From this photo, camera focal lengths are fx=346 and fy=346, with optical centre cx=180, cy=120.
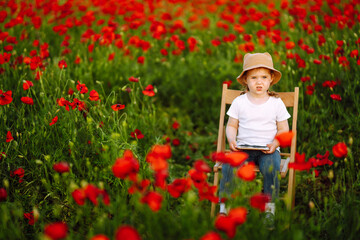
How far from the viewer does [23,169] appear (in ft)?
7.63

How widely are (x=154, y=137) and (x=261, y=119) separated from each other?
3.49 ft

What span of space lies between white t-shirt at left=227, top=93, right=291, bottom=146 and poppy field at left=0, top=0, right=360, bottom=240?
37 cm

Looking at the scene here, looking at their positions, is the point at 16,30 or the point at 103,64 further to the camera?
the point at 16,30

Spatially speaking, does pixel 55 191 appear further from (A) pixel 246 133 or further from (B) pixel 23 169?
(A) pixel 246 133

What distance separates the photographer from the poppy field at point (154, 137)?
5.46 ft

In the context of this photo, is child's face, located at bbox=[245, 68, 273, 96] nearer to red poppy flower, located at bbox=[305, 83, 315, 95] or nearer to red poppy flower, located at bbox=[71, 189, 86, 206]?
red poppy flower, located at bbox=[305, 83, 315, 95]

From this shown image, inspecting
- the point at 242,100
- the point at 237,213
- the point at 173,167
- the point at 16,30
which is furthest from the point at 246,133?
the point at 16,30

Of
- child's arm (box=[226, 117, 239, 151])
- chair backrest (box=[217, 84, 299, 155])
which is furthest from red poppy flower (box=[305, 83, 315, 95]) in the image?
child's arm (box=[226, 117, 239, 151])

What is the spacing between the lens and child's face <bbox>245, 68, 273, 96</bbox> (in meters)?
2.56

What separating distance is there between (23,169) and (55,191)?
0.26m

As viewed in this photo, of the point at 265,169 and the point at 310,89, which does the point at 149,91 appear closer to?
the point at 265,169

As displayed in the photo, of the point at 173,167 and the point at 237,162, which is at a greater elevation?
the point at 237,162

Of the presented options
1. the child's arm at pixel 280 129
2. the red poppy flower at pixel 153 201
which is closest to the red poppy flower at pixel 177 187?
the red poppy flower at pixel 153 201

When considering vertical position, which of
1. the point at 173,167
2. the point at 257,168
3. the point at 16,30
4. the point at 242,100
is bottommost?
the point at 173,167
